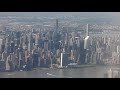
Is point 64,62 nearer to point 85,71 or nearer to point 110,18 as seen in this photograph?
point 85,71

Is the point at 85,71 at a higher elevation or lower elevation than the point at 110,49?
lower

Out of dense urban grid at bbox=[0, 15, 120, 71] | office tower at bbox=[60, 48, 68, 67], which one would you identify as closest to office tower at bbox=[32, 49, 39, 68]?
dense urban grid at bbox=[0, 15, 120, 71]

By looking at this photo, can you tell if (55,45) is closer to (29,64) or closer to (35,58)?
(35,58)

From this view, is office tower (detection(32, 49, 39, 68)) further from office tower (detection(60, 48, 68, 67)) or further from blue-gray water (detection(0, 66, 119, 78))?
office tower (detection(60, 48, 68, 67))

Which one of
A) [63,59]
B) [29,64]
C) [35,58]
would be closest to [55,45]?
[63,59]

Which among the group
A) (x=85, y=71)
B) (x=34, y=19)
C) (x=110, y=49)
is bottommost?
(x=85, y=71)
